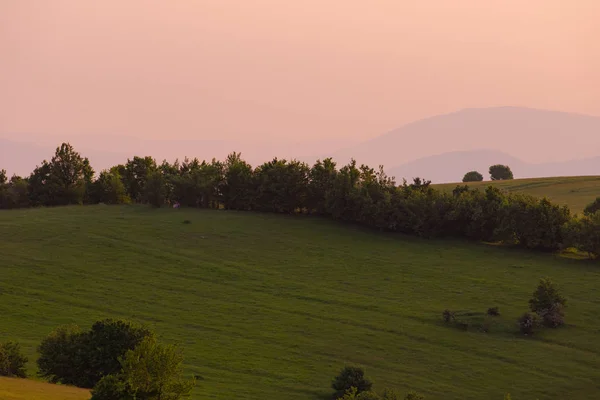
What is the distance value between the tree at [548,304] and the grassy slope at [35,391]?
43301 mm

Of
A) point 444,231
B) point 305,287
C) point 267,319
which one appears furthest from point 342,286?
point 444,231

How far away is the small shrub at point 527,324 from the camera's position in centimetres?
6862

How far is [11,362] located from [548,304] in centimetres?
4737

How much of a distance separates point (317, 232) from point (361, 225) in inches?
296

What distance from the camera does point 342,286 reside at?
78.9 m

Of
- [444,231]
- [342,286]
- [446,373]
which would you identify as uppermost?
[444,231]

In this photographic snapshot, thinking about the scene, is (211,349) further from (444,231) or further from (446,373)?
(444,231)

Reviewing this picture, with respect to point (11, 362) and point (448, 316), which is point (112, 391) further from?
point (448, 316)

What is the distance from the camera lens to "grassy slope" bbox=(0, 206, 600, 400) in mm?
58344

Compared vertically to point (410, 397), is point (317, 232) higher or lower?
higher

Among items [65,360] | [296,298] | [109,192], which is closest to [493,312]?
[296,298]

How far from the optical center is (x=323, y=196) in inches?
4200

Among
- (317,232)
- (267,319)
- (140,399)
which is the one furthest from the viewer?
(317,232)

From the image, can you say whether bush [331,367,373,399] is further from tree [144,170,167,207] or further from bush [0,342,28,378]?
tree [144,170,167,207]
